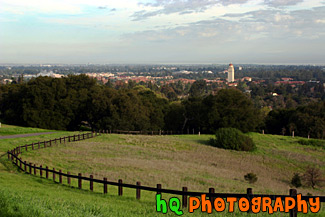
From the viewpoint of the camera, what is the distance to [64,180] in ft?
59.6

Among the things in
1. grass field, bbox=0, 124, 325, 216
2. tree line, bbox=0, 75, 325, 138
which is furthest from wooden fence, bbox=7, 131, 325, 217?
tree line, bbox=0, 75, 325, 138

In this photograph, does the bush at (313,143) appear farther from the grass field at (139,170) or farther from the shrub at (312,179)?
the shrub at (312,179)

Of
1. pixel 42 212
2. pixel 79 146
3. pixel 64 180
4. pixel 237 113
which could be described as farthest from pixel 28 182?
pixel 237 113

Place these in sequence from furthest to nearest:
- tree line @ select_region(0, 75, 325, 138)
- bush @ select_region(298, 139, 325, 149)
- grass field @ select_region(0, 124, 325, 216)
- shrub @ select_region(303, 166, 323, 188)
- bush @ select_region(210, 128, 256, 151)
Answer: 1. tree line @ select_region(0, 75, 325, 138)
2. bush @ select_region(298, 139, 325, 149)
3. bush @ select_region(210, 128, 256, 151)
4. shrub @ select_region(303, 166, 323, 188)
5. grass field @ select_region(0, 124, 325, 216)

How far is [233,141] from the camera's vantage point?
4153 centimetres

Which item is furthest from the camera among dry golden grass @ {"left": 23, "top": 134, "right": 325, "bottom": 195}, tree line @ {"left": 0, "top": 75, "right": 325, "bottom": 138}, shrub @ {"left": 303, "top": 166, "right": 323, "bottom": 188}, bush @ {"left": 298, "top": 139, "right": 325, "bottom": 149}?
tree line @ {"left": 0, "top": 75, "right": 325, "bottom": 138}

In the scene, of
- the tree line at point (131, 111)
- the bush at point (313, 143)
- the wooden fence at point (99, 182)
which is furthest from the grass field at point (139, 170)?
the tree line at point (131, 111)

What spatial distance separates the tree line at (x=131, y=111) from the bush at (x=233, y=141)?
13.7m

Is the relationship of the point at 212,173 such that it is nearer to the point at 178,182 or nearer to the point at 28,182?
the point at 178,182

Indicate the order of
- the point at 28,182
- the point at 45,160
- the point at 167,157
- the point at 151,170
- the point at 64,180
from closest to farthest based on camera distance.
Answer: the point at 28,182 → the point at 64,180 → the point at 151,170 → the point at 45,160 → the point at 167,157

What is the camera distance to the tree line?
58.0 meters

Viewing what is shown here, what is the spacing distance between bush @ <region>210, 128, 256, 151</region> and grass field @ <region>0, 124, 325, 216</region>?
1.63 metres

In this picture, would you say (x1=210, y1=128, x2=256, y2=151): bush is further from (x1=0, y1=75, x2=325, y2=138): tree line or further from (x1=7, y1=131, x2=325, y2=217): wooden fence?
(x1=7, y1=131, x2=325, y2=217): wooden fence

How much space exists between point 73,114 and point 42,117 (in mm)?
5468
